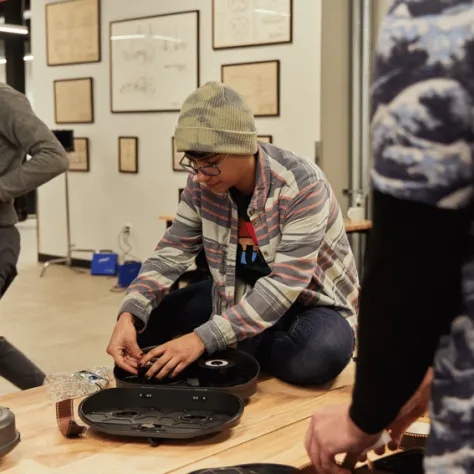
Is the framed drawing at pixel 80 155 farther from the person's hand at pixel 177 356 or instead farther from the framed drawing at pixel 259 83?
the person's hand at pixel 177 356

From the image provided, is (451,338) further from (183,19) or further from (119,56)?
(119,56)

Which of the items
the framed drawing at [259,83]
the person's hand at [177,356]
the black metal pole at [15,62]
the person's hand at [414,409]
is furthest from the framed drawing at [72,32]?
the person's hand at [414,409]

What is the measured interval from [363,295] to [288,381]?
4.71 ft

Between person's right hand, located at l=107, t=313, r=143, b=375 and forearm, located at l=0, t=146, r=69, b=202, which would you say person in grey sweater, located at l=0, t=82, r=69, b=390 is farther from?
person's right hand, located at l=107, t=313, r=143, b=375

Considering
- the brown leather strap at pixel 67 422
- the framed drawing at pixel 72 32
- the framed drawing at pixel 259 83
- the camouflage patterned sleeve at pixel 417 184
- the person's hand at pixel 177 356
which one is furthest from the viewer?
the framed drawing at pixel 72 32

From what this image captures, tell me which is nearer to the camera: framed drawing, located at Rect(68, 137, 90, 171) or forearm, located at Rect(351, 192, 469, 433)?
forearm, located at Rect(351, 192, 469, 433)

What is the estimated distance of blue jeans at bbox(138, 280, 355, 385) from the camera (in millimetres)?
2072

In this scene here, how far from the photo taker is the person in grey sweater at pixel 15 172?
252cm

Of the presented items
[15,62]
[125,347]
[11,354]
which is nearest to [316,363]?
[125,347]

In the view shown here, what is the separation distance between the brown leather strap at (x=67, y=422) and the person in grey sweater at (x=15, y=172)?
92 cm

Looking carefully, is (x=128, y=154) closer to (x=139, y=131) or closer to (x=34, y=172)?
(x=139, y=131)

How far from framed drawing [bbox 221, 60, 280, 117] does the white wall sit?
0.05m

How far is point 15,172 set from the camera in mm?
2576

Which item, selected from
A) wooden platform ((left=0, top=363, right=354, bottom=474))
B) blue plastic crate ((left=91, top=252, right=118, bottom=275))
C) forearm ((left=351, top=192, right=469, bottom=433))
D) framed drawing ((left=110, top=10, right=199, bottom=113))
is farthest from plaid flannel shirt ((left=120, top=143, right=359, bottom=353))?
blue plastic crate ((left=91, top=252, right=118, bottom=275))
